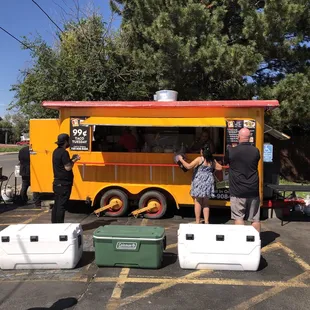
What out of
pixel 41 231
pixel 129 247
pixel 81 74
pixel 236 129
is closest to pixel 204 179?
pixel 236 129

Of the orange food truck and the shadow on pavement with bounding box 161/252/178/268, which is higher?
the orange food truck

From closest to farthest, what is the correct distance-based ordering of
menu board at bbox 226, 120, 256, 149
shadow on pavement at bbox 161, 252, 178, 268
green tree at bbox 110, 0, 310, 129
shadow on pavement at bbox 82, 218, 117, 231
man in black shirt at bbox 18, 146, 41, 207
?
shadow on pavement at bbox 161, 252, 178, 268 → shadow on pavement at bbox 82, 218, 117, 231 → menu board at bbox 226, 120, 256, 149 → man in black shirt at bbox 18, 146, 41, 207 → green tree at bbox 110, 0, 310, 129

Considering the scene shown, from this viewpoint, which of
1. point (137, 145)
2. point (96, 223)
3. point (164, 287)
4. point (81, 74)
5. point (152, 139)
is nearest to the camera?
point (164, 287)

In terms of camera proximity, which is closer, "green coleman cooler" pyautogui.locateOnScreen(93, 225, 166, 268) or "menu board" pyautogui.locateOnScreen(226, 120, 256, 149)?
"green coleman cooler" pyautogui.locateOnScreen(93, 225, 166, 268)

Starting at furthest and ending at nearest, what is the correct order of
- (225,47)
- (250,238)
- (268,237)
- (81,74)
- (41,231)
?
(81,74) < (225,47) < (268,237) < (41,231) < (250,238)

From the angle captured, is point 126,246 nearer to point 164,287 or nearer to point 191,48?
point 164,287

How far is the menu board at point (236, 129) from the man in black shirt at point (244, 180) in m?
1.73

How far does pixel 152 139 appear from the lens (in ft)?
26.1

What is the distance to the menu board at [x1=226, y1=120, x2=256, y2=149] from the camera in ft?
23.2

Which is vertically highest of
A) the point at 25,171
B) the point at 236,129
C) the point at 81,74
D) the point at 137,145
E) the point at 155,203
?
the point at 81,74

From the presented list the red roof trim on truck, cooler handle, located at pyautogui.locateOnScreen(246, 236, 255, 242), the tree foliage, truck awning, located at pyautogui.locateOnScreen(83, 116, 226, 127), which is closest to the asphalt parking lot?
cooler handle, located at pyautogui.locateOnScreen(246, 236, 255, 242)

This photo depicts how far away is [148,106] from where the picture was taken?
7.21m

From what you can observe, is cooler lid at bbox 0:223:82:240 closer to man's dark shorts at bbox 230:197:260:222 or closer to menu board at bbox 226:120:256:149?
man's dark shorts at bbox 230:197:260:222

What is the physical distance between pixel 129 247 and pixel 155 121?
314cm
